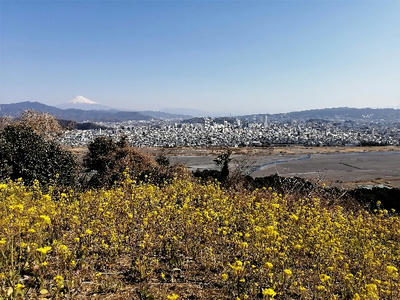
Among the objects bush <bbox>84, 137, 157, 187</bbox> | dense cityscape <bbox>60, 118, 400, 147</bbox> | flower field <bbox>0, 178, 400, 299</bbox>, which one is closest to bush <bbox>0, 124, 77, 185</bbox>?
bush <bbox>84, 137, 157, 187</bbox>

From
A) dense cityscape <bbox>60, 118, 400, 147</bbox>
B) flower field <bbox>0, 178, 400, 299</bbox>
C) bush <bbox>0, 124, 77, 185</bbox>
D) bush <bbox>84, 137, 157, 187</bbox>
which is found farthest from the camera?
dense cityscape <bbox>60, 118, 400, 147</bbox>

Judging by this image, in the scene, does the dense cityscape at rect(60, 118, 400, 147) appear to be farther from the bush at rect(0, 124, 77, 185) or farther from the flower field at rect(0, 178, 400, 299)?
the flower field at rect(0, 178, 400, 299)

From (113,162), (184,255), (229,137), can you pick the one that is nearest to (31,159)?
(113,162)

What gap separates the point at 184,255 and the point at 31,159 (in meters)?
8.91

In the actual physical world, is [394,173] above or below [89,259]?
below

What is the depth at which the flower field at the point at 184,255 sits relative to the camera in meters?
4.21

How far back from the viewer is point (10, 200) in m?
6.25

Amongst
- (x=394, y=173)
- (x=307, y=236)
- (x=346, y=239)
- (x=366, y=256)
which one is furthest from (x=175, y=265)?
(x=394, y=173)

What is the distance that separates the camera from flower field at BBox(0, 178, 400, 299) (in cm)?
421

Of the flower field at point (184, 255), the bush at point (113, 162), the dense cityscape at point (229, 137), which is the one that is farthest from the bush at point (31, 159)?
the dense cityscape at point (229, 137)

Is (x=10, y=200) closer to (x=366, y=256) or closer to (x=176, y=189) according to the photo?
(x=176, y=189)

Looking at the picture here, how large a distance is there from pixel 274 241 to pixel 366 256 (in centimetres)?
150

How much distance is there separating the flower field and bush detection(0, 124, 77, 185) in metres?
4.77

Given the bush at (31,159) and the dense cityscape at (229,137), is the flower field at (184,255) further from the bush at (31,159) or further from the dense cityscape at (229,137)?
the dense cityscape at (229,137)
